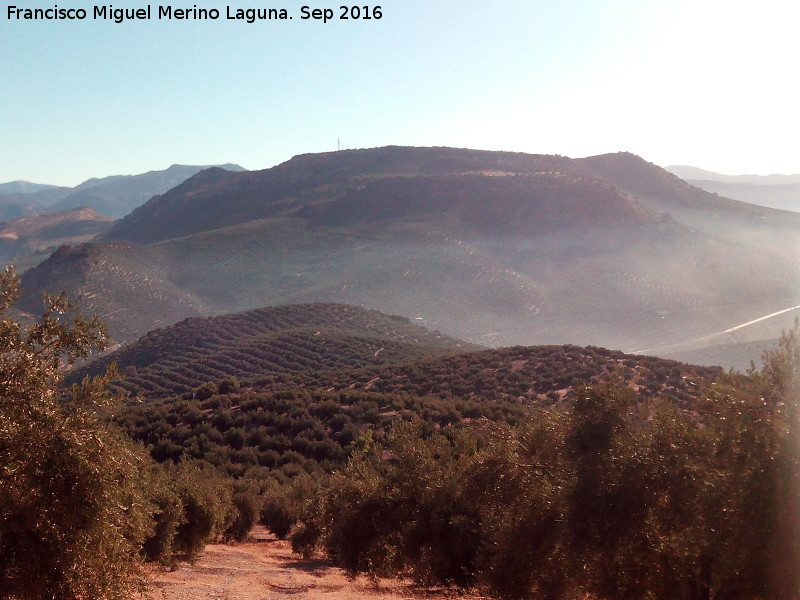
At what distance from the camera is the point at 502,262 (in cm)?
9750

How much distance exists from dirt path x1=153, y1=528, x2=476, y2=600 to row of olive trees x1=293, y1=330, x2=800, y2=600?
3.85m

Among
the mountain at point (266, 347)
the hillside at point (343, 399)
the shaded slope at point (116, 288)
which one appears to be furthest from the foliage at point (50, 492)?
the shaded slope at point (116, 288)

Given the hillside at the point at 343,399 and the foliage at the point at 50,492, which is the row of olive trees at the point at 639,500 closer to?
the foliage at the point at 50,492

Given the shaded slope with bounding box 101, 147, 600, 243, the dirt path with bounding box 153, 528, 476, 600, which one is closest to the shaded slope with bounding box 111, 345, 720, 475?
the dirt path with bounding box 153, 528, 476, 600

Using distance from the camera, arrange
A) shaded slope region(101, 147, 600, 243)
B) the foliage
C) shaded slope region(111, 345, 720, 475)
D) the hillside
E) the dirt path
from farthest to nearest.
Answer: shaded slope region(101, 147, 600, 243)
the hillside
shaded slope region(111, 345, 720, 475)
the dirt path
the foliage

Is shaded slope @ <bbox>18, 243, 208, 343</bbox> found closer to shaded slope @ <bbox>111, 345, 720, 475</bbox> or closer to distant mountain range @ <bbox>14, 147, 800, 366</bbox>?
distant mountain range @ <bbox>14, 147, 800, 366</bbox>

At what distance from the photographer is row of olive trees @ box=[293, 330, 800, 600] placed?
692 cm

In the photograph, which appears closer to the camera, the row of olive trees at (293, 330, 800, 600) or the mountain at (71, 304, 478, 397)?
the row of olive trees at (293, 330, 800, 600)

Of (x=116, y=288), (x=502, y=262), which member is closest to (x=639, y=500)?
(x=116, y=288)

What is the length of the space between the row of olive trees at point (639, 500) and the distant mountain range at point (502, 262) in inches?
2180

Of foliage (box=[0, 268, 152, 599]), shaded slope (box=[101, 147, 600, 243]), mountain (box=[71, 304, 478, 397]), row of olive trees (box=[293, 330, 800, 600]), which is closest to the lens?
row of olive trees (box=[293, 330, 800, 600])

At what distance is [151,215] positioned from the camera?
16650 cm

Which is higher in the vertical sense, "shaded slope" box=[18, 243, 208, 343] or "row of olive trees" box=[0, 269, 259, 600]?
"row of olive trees" box=[0, 269, 259, 600]

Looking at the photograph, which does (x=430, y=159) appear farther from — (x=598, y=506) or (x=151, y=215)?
(x=598, y=506)
